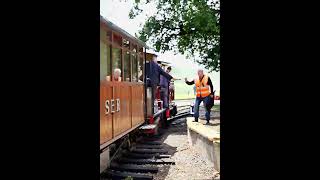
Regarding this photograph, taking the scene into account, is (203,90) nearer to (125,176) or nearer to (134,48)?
(134,48)

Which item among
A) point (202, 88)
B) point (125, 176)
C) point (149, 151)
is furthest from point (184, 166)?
point (202, 88)

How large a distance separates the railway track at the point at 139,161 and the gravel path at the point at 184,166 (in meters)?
0.16

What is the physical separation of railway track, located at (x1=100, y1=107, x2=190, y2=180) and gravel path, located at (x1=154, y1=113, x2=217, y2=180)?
0.51 ft

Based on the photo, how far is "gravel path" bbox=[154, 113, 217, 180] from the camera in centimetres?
611

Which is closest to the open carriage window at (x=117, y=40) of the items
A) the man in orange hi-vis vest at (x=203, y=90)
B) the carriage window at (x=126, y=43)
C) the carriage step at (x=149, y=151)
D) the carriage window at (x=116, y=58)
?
the carriage window at (x=116, y=58)

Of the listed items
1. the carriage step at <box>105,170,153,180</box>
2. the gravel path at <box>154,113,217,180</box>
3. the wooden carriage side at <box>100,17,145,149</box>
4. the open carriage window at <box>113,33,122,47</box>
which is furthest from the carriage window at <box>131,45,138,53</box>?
the carriage step at <box>105,170,153,180</box>

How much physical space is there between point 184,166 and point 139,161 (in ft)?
3.33
